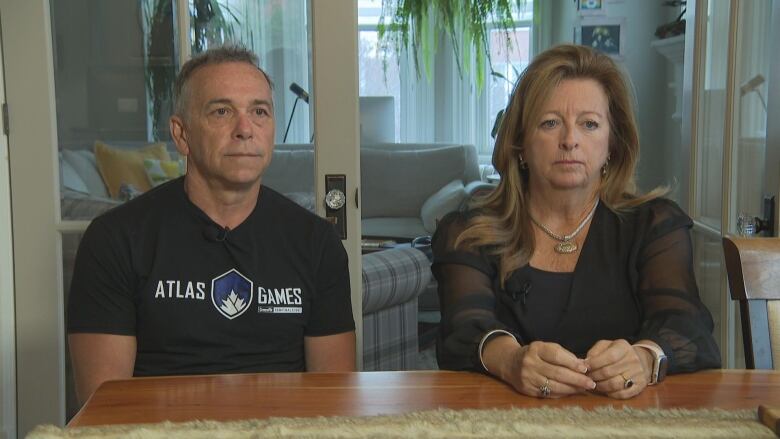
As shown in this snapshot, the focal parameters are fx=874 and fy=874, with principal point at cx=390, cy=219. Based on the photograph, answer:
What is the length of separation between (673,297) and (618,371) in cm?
34

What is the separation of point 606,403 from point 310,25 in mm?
1453

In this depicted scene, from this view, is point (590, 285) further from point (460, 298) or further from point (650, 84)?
point (650, 84)

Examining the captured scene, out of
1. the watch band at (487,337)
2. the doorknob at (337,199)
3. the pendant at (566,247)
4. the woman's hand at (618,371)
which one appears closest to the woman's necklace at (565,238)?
the pendant at (566,247)

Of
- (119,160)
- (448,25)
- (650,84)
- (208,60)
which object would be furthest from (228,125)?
(650,84)

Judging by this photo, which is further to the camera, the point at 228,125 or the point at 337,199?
the point at 337,199

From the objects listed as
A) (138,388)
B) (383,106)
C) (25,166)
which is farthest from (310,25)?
(383,106)

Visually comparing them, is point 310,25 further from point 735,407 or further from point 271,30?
point 735,407

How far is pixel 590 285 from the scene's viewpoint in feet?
5.03

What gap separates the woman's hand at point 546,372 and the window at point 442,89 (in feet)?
21.6

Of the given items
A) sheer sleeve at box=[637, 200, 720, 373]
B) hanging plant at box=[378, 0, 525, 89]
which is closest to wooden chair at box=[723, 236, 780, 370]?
sheer sleeve at box=[637, 200, 720, 373]

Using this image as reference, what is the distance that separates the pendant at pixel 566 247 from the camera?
158 cm

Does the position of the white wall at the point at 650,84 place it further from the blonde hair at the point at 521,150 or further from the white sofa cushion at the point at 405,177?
the blonde hair at the point at 521,150

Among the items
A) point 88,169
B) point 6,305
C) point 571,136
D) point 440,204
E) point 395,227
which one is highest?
point 571,136

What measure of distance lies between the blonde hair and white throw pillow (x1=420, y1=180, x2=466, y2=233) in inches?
171
